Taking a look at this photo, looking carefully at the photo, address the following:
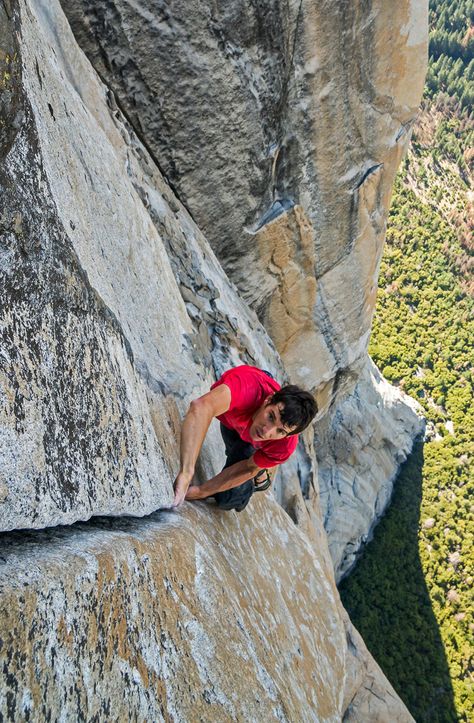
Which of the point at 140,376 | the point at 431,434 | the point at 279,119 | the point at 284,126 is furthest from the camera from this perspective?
the point at 431,434

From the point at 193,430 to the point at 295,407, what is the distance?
69 cm

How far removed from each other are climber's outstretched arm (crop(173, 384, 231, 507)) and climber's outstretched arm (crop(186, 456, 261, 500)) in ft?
0.95

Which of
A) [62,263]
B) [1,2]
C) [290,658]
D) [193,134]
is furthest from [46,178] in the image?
[193,134]

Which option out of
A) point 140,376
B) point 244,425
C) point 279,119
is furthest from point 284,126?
point 140,376

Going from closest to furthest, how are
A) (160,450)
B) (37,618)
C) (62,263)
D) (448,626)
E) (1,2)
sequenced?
(37,618), (1,2), (62,263), (160,450), (448,626)

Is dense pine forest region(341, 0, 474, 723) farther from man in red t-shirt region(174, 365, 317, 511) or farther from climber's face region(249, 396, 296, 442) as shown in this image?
climber's face region(249, 396, 296, 442)

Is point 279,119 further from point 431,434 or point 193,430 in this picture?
point 431,434

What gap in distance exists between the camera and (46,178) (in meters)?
2.50

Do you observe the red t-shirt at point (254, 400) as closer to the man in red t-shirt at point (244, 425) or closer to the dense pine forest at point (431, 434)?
the man in red t-shirt at point (244, 425)

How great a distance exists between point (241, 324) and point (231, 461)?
324 cm

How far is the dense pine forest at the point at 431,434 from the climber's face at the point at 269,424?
14943 mm

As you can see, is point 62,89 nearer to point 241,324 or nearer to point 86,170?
point 86,170

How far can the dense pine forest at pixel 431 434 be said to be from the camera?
1606 centimetres

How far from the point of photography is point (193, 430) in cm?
348
